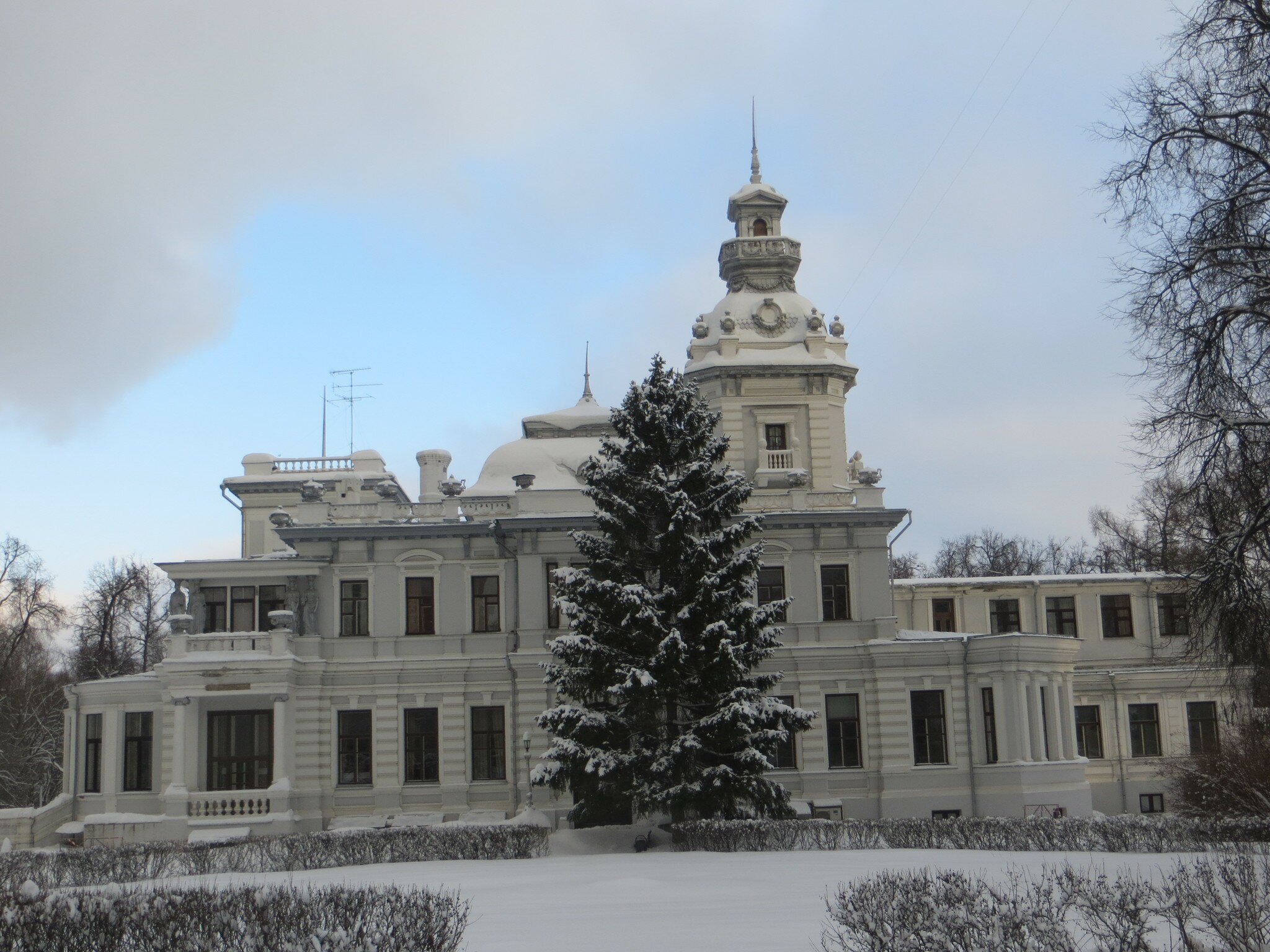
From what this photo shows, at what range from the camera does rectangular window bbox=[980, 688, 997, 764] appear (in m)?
A: 38.7

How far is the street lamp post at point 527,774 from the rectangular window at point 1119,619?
69.1 ft

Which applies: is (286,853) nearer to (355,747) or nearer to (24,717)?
(355,747)

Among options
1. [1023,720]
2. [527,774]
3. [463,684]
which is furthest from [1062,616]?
[463,684]

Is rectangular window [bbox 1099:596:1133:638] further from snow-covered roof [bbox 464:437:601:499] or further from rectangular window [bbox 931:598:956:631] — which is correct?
snow-covered roof [bbox 464:437:601:499]

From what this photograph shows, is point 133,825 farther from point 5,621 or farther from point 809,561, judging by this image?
point 5,621

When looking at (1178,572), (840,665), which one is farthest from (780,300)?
(1178,572)

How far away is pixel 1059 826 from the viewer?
74.5ft

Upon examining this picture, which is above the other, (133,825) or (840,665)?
(840,665)

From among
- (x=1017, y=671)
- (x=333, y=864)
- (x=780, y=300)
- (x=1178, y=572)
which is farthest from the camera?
(x=780, y=300)

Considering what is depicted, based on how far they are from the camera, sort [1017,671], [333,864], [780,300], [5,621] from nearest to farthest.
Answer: [333,864] → [1017,671] → [780,300] → [5,621]

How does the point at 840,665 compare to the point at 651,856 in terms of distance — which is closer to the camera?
the point at 651,856

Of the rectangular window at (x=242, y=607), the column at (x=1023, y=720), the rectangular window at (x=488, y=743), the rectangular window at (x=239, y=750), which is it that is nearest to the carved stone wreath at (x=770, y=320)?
the column at (x=1023, y=720)

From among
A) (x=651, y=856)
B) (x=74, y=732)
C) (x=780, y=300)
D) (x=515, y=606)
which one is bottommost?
(x=651, y=856)

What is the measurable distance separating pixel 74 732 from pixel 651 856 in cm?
2106
